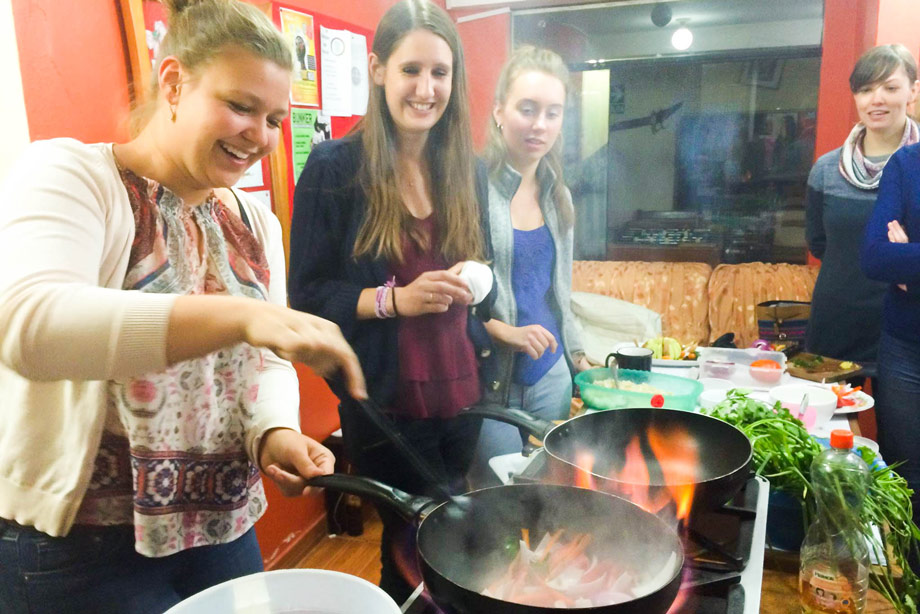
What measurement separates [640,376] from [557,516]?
63cm

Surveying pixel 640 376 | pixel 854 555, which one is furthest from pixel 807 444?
pixel 640 376

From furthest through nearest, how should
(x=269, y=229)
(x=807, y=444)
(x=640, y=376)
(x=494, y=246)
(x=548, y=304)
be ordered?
(x=640, y=376), (x=548, y=304), (x=494, y=246), (x=807, y=444), (x=269, y=229)

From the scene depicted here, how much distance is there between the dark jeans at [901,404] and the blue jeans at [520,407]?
33.7 inches

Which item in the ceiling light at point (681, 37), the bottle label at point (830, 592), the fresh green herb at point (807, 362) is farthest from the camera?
the fresh green herb at point (807, 362)

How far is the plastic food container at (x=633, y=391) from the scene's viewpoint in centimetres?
133

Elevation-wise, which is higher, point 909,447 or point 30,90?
point 30,90

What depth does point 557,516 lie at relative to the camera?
831 mm

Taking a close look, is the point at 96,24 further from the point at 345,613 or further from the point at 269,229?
the point at 345,613

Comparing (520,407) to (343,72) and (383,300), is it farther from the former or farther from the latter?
(343,72)

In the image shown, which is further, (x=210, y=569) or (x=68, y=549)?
(x=210, y=569)

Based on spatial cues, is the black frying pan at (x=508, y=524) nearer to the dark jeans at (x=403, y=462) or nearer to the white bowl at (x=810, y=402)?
the dark jeans at (x=403, y=462)

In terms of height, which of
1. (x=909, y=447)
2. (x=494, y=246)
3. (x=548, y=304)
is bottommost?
(x=909, y=447)

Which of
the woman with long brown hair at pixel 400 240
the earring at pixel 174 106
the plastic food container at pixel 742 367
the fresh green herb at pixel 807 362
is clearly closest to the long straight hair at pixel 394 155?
the woman with long brown hair at pixel 400 240

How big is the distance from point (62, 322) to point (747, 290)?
1355 mm
